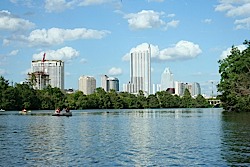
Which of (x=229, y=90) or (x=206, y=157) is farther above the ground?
(x=229, y=90)

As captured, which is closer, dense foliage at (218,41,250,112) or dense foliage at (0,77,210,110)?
dense foliage at (218,41,250,112)

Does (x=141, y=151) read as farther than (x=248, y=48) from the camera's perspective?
No

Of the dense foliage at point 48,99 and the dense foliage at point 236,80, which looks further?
the dense foliage at point 48,99

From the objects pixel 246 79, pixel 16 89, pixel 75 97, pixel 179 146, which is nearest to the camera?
pixel 179 146

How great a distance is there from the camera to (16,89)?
6014 inches

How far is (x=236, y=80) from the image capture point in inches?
3561

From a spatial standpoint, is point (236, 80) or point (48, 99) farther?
point (48, 99)

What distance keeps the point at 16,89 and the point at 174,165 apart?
136438 mm

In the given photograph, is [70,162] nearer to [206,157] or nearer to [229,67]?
[206,157]

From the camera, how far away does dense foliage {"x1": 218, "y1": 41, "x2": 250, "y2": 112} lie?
3457 inches

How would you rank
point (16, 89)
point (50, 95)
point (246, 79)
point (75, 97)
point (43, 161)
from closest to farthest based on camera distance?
1. point (43, 161)
2. point (246, 79)
3. point (16, 89)
4. point (50, 95)
5. point (75, 97)

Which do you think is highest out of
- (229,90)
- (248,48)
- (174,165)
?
(248,48)

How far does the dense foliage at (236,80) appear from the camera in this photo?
288 feet

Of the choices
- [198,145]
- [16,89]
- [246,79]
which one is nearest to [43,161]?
[198,145]
